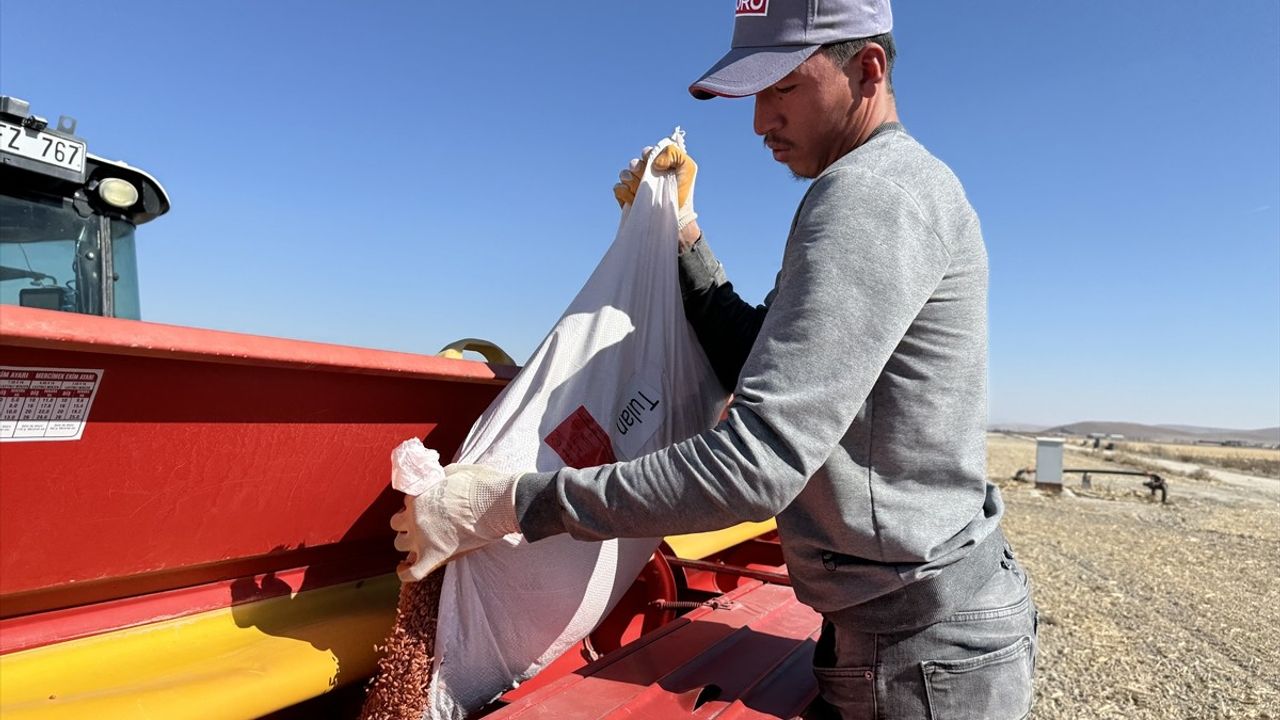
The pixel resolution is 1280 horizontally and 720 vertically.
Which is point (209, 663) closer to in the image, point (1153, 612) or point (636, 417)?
point (636, 417)

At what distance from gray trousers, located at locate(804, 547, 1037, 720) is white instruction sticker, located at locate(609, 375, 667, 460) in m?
0.57

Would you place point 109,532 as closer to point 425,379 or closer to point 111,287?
point 425,379

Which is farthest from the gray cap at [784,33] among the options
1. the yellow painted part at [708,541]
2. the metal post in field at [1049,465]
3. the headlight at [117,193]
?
the metal post in field at [1049,465]

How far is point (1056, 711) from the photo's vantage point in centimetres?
416

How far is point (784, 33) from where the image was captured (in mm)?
1483

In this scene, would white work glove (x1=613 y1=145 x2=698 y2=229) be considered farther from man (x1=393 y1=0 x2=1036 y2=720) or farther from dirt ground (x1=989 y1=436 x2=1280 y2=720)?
dirt ground (x1=989 y1=436 x2=1280 y2=720)

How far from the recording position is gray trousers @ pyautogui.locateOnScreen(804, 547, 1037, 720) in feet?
4.81

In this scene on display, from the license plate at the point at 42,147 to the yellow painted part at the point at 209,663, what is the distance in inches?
78.7

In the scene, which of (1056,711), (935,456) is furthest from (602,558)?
(1056,711)

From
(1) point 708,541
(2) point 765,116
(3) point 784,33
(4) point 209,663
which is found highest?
(3) point 784,33

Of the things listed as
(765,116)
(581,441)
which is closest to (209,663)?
(581,441)

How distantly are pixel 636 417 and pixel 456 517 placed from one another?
0.49 meters

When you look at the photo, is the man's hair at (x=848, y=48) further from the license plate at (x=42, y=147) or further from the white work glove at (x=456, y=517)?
the license plate at (x=42, y=147)

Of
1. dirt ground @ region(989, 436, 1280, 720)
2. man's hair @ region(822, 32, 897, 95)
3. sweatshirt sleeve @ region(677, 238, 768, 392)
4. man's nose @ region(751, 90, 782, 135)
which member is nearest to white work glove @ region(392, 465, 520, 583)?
sweatshirt sleeve @ region(677, 238, 768, 392)
